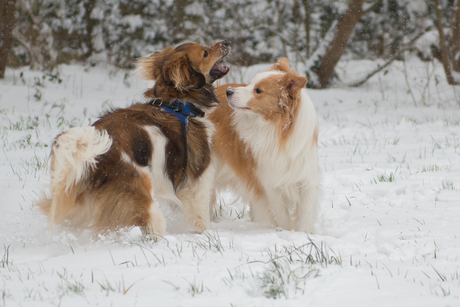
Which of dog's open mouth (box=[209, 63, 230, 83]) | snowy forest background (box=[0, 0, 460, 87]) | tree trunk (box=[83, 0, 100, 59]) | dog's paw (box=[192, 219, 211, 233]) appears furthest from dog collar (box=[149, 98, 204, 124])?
tree trunk (box=[83, 0, 100, 59])

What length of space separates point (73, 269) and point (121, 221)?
51 cm

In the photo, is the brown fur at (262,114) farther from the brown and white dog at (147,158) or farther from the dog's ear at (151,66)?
the dog's ear at (151,66)

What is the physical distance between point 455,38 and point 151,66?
34.1 feet

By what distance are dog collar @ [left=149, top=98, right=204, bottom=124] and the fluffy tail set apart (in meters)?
0.69

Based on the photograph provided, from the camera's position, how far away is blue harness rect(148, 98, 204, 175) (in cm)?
352

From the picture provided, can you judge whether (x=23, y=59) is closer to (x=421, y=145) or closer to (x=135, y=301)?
(x=421, y=145)

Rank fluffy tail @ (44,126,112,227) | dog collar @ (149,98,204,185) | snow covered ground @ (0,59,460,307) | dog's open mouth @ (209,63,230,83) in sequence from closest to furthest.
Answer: snow covered ground @ (0,59,460,307) < fluffy tail @ (44,126,112,227) < dog collar @ (149,98,204,185) < dog's open mouth @ (209,63,230,83)

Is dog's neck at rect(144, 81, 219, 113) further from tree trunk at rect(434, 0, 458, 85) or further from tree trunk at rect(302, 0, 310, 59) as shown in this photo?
tree trunk at rect(302, 0, 310, 59)

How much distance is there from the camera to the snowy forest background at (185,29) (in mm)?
12703

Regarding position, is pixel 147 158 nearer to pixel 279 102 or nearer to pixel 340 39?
pixel 279 102

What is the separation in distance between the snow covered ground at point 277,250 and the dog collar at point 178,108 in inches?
18.3

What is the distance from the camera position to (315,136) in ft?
13.2

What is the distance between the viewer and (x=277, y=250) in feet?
9.62

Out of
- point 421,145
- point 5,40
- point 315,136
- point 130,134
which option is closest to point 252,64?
point 5,40
